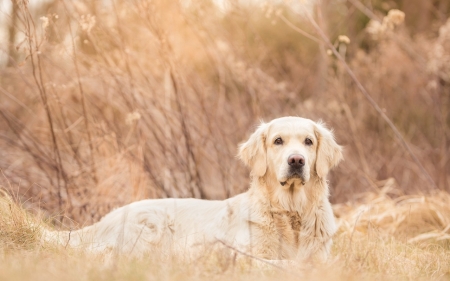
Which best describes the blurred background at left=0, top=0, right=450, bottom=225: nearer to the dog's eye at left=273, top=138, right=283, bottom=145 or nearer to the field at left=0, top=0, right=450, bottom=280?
the field at left=0, top=0, right=450, bottom=280

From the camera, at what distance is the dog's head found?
354 cm

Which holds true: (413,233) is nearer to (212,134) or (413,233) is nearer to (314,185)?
(314,185)

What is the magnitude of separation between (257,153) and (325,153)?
48 centimetres

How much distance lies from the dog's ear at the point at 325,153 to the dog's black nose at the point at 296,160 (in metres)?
0.29

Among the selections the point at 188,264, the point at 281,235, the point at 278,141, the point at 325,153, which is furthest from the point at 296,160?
the point at 188,264

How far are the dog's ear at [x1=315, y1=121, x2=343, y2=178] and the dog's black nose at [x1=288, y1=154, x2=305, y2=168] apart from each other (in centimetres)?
29

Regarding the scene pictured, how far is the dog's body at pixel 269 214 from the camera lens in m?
3.61

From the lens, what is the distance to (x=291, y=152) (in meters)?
3.55

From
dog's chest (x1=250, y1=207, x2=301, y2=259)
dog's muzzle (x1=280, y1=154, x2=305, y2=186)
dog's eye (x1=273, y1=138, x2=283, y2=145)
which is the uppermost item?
dog's eye (x1=273, y1=138, x2=283, y2=145)

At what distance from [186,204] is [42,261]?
167cm

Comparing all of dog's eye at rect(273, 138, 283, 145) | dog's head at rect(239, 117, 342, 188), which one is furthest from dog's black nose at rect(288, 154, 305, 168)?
dog's eye at rect(273, 138, 283, 145)

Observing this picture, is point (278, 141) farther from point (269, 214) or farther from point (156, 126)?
point (156, 126)

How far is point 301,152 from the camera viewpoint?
11.7 ft

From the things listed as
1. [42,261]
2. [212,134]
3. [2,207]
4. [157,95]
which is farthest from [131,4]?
[42,261]
